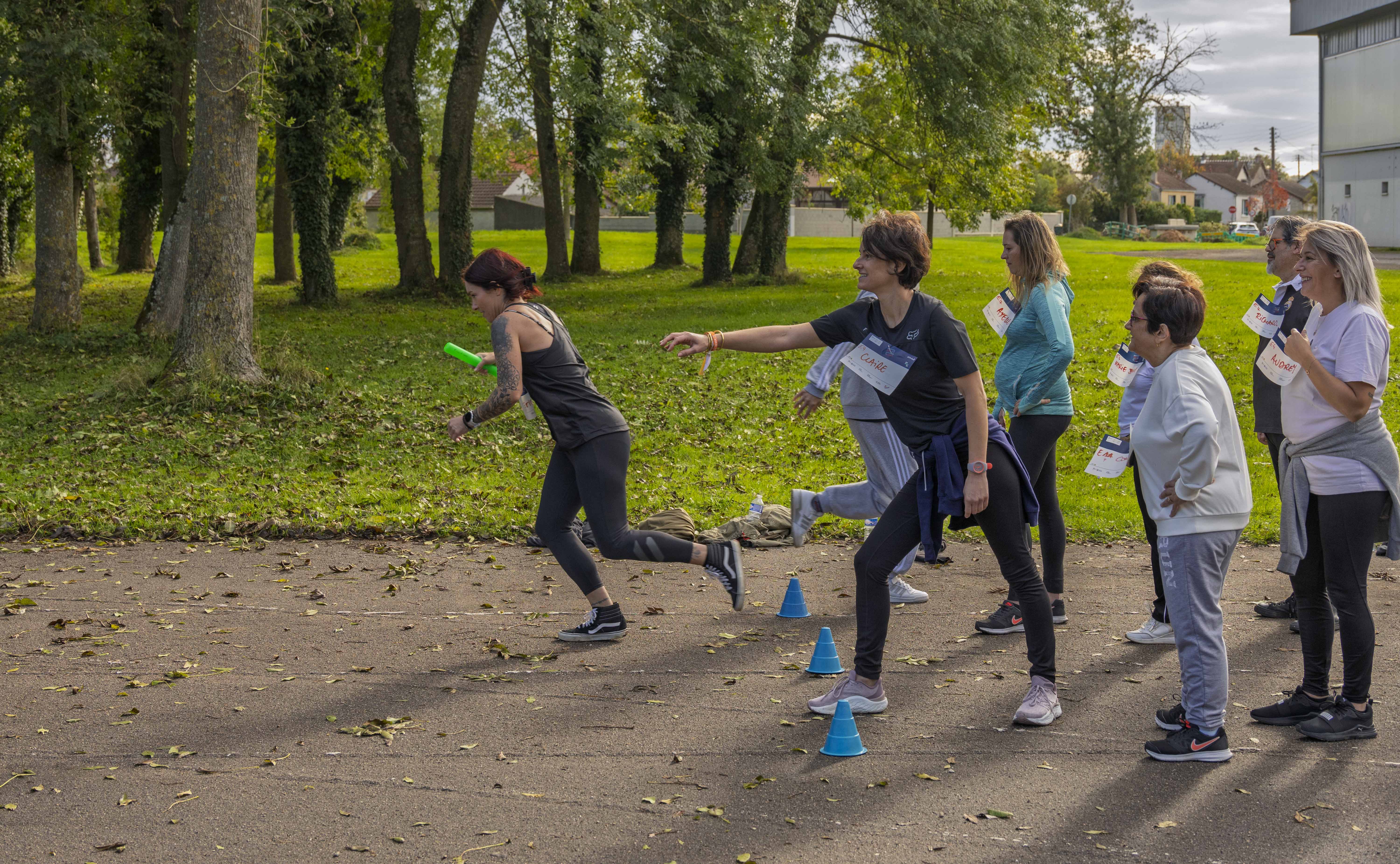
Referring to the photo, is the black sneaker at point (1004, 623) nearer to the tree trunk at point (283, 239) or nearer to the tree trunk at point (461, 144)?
the tree trunk at point (461, 144)

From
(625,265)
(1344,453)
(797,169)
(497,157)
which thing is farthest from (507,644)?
(497,157)

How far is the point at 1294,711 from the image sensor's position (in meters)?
4.90

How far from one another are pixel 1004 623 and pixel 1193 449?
211 centimetres

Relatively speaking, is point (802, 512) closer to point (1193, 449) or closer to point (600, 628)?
point (600, 628)

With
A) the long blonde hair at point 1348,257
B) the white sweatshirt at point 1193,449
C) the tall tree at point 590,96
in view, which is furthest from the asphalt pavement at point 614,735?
the tall tree at point 590,96

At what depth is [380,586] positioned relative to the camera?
23.7ft

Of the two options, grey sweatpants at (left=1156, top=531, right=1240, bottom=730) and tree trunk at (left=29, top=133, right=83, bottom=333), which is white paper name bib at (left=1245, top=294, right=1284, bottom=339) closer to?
grey sweatpants at (left=1156, top=531, right=1240, bottom=730)

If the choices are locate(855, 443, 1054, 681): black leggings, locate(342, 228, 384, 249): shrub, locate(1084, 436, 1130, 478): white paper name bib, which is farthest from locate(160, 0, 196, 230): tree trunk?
locate(342, 228, 384, 249): shrub

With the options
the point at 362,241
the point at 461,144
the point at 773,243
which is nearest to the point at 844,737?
the point at 461,144

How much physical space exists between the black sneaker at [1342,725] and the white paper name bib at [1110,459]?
1244 mm

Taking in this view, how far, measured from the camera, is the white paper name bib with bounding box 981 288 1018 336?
6.31 m

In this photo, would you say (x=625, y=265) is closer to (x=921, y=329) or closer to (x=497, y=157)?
(x=497, y=157)

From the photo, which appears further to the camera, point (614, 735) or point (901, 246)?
point (614, 735)

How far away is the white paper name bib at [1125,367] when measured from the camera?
613 cm
